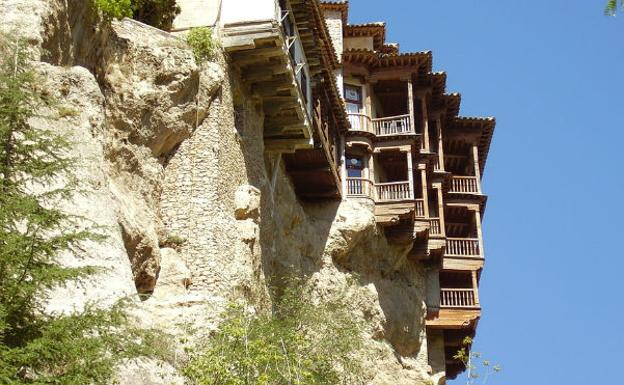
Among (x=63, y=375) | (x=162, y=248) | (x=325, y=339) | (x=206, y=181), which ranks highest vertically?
(x=206, y=181)

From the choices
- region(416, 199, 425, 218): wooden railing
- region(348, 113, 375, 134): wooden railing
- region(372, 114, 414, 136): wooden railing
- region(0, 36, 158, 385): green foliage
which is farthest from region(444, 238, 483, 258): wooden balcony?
region(0, 36, 158, 385): green foliage

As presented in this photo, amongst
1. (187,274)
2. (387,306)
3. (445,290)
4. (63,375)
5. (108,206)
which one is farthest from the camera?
(445,290)

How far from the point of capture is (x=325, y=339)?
23359mm

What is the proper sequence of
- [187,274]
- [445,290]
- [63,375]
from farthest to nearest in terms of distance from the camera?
[445,290], [187,274], [63,375]

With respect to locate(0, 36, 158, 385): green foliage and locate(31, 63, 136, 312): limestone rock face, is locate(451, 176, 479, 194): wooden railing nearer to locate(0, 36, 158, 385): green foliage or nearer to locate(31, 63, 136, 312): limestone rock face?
locate(31, 63, 136, 312): limestone rock face

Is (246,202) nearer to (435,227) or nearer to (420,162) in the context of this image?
(420,162)

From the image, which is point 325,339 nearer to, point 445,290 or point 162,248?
point 162,248

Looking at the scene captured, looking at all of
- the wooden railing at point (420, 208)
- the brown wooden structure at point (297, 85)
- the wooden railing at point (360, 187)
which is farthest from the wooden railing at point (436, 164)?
the brown wooden structure at point (297, 85)

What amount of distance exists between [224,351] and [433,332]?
22.2 m

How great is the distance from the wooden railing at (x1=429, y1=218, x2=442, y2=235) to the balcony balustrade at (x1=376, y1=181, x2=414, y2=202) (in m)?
2.44

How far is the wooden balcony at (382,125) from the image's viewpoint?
37625 mm

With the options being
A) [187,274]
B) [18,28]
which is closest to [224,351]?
[187,274]

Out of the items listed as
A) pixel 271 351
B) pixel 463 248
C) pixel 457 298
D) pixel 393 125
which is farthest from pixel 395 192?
pixel 271 351

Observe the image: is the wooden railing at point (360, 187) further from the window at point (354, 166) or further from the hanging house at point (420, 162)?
the window at point (354, 166)
